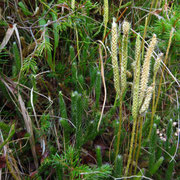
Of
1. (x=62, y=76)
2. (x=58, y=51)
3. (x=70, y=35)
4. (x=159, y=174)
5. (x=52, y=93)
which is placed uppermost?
(x=70, y=35)

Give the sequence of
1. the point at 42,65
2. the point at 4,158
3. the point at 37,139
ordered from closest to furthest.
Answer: the point at 4,158 < the point at 37,139 < the point at 42,65

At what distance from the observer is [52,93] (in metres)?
1.67

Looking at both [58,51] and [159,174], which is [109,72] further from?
[159,174]

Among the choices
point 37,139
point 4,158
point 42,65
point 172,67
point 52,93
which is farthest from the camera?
point 172,67

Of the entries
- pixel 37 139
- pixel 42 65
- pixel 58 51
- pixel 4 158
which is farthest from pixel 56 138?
pixel 58 51

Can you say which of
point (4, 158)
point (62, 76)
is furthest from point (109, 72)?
point (4, 158)

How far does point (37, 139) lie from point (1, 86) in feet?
1.35

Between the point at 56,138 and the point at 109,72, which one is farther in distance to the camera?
the point at 109,72

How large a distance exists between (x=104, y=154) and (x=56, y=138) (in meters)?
0.35

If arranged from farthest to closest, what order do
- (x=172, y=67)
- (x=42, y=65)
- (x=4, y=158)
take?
1. (x=172, y=67)
2. (x=42, y=65)
3. (x=4, y=158)

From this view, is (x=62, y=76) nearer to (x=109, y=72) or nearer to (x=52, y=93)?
(x=52, y=93)

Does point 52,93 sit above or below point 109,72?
below

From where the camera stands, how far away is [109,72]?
1.81 m

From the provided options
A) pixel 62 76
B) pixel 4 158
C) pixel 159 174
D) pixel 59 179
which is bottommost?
pixel 159 174
